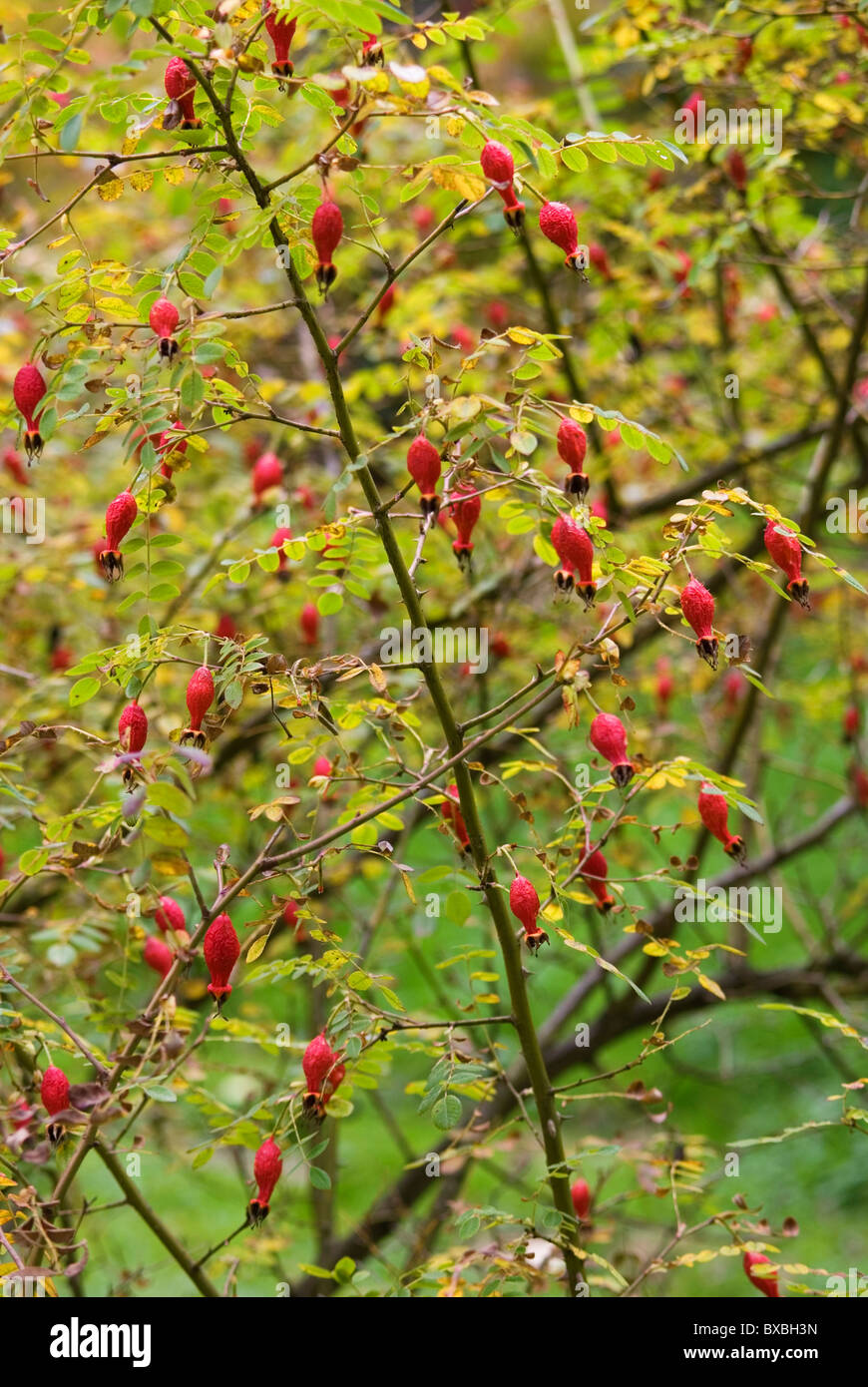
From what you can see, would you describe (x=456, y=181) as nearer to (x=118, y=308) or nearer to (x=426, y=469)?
(x=426, y=469)

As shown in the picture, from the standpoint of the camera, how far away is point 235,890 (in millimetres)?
1163

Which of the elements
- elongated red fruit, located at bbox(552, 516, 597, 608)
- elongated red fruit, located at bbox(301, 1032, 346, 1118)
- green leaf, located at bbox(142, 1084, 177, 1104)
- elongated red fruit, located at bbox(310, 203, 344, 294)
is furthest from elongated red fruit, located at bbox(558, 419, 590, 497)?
green leaf, located at bbox(142, 1084, 177, 1104)

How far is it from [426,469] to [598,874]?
501 millimetres

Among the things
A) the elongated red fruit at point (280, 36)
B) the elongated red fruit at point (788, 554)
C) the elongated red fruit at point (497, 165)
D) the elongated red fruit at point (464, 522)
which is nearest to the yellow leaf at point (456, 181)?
the elongated red fruit at point (497, 165)

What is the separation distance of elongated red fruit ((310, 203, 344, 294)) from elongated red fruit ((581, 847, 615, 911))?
2.08 ft

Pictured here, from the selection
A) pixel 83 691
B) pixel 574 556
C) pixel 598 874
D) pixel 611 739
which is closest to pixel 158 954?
pixel 83 691

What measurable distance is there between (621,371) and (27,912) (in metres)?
2.17

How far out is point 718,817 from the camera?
1313 mm

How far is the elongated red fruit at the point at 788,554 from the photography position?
1.20 metres

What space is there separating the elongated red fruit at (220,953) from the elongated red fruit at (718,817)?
1.63 feet

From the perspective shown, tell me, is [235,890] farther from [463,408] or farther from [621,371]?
[621,371]

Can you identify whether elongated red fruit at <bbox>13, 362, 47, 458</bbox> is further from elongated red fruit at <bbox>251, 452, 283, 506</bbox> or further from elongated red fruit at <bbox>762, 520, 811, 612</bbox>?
elongated red fruit at <bbox>251, 452, 283, 506</bbox>

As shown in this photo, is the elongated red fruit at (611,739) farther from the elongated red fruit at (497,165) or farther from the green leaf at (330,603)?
the elongated red fruit at (497,165)
